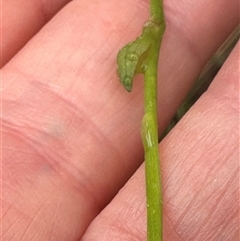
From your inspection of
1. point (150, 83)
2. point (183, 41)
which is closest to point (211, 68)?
point (183, 41)

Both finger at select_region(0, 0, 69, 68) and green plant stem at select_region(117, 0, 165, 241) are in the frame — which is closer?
green plant stem at select_region(117, 0, 165, 241)

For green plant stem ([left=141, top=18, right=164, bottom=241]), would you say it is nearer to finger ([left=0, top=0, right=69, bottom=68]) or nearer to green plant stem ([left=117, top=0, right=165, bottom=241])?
green plant stem ([left=117, top=0, right=165, bottom=241])

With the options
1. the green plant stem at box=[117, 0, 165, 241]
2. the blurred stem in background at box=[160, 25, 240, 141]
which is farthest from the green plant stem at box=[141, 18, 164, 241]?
the blurred stem in background at box=[160, 25, 240, 141]

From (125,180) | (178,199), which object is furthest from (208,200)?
(125,180)

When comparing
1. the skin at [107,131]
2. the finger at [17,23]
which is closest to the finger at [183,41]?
the skin at [107,131]

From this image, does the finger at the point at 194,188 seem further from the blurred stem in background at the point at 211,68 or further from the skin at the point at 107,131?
the blurred stem in background at the point at 211,68

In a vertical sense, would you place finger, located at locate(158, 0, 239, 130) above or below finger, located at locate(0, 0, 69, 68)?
below

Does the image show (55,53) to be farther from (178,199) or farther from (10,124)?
(178,199)
